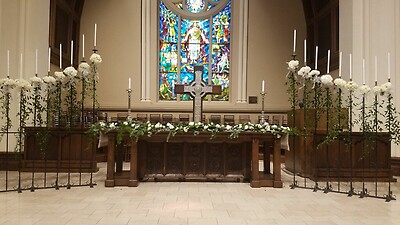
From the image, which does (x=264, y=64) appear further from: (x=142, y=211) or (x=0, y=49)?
(x=142, y=211)

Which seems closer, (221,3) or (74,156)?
(74,156)

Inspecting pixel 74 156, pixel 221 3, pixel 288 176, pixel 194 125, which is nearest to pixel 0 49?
pixel 74 156

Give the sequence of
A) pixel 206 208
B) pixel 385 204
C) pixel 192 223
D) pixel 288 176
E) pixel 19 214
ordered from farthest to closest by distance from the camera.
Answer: pixel 288 176
pixel 385 204
pixel 206 208
pixel 19 214
pixel 192 223

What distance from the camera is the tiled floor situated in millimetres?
4500

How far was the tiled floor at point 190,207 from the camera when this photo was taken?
450cm

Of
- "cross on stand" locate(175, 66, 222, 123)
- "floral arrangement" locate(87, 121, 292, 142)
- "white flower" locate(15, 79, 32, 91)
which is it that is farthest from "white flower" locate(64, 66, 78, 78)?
"cross on stand" locate(175, 66, 222, 123)

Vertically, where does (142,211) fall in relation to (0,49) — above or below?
below

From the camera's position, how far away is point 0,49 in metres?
8.88

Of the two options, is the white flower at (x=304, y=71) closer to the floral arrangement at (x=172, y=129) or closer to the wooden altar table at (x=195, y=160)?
the floral arrangement at (x=172, y=129)

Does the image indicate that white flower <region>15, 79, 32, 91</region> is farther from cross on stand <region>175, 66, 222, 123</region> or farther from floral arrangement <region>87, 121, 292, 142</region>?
cross on stand <region>175, 66, 222, 123</region>

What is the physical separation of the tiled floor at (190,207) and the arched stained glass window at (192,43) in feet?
25.5

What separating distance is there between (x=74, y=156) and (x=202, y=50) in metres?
6.87

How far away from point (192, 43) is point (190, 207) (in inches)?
386

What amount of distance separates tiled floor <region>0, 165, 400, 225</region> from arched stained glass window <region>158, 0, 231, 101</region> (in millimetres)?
7761
